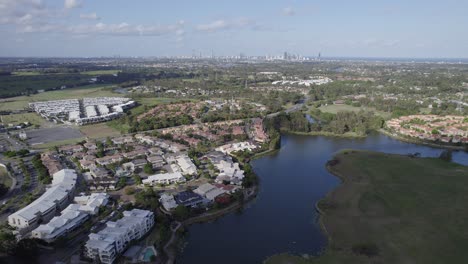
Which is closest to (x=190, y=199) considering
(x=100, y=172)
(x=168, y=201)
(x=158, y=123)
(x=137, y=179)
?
(x=168, y=201)

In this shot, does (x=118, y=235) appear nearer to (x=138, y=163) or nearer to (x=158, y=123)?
(x=138, y=163)

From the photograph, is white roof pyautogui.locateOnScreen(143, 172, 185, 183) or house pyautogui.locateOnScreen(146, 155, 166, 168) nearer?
white roof pyautogui.locateOnScreen(143, 172, 185, 183)

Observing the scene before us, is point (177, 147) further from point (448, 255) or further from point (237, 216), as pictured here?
point (448, 255)

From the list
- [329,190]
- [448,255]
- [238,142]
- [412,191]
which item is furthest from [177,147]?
[448,255]

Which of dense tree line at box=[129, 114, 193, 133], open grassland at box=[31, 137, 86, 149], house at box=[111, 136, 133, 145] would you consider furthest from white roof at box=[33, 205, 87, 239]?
dense tree line at box=[129, 114, 193, 133]

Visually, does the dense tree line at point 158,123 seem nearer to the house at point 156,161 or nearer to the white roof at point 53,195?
the house at point 156,161

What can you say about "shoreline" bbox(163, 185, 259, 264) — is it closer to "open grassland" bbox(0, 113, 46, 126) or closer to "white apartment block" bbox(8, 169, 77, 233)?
"white apartment block" bbox(8, 169, 77, 233)

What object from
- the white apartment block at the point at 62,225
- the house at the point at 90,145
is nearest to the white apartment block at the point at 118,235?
the white apartment block at the point at 62,225
